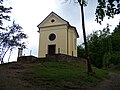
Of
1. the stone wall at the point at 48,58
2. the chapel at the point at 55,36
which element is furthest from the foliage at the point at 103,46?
the stone wall at the point at 48,58

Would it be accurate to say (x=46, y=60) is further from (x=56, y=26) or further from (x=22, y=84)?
(x=22, y=84)

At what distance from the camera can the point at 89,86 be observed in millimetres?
18125

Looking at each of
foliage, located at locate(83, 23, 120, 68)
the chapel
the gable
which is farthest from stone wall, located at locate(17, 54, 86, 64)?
foliage, located at locate(83, 23, 120, 68)

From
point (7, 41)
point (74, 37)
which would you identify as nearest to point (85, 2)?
point (74, 37)

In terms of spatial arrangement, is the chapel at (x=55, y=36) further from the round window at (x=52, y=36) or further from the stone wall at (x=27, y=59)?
the stone wall at (x=27, y=59)

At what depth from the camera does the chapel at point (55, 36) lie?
124 ft

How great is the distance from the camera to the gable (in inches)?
1518

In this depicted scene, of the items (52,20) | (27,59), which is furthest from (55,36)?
(27,59)

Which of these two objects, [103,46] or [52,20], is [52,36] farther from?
[103,46]

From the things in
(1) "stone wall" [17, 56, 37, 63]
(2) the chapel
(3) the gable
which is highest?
(3) the gable

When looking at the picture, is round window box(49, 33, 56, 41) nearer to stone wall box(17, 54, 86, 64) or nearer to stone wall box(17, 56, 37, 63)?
stone wall box(17, 54, 86, 64)

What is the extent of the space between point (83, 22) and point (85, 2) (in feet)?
7.16

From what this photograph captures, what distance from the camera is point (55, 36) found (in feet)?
126

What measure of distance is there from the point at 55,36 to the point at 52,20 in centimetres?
280
